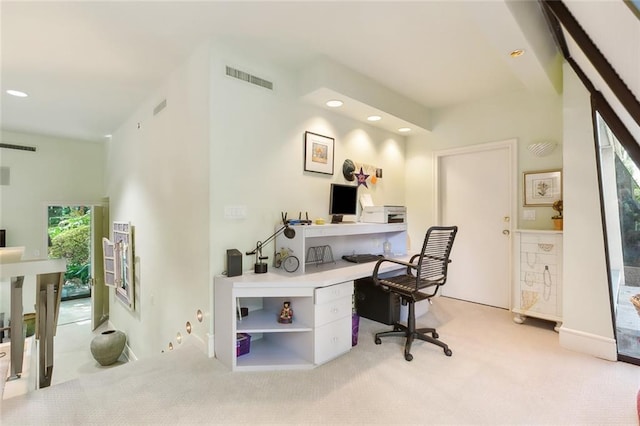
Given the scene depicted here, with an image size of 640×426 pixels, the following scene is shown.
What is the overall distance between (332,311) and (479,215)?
8.49 feet

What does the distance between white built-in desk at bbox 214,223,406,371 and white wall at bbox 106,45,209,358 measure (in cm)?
35

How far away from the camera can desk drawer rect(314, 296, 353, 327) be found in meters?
2.30

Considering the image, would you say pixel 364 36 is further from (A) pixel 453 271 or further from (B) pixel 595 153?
(A) pixel 453 271

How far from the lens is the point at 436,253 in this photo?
8.24ft

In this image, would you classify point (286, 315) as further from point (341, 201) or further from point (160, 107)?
point (160, 107)

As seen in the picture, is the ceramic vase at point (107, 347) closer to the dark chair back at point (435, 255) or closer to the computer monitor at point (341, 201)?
the computer monitor at point (341, 201)

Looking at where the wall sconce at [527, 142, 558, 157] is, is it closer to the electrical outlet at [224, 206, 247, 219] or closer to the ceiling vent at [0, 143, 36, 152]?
the electrical outlet at [224, 206, 247, 219]

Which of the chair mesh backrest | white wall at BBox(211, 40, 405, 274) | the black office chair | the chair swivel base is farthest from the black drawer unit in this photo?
white wall at BBox(211, 40, 405, 274)

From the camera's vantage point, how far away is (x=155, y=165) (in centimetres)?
348

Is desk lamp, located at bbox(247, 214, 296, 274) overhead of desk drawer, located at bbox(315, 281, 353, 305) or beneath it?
overhead

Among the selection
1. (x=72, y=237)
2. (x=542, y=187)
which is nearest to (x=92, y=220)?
(x=72, y=237)

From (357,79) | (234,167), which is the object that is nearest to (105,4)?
(234,167)

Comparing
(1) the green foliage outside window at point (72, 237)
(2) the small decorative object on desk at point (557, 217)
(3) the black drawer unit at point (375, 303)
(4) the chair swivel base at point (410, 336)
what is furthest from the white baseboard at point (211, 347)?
(1) the green foliage outside window at point (72, 237)

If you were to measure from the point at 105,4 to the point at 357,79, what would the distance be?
83.7 inches
